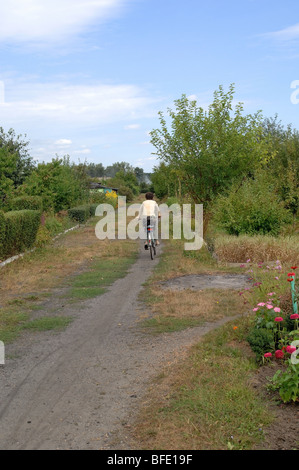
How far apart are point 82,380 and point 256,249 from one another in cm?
793

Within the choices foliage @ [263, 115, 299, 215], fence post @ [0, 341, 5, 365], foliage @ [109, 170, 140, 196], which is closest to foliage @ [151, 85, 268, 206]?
foliage @ [263, 115, 299, 215]

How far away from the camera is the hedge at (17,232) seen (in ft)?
45.8

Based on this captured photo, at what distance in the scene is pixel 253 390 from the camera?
4531 mm

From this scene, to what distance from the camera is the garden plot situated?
9.94m

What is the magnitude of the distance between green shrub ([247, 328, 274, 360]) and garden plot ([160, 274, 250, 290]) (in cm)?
417

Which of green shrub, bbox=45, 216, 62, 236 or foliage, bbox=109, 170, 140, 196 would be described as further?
foliage, bbox=109, 170, 140, 196

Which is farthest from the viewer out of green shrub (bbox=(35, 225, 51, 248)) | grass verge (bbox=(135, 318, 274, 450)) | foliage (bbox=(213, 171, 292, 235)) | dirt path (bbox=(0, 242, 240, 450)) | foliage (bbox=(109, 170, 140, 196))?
foliage (bbox=(109, 170, 140, 196))

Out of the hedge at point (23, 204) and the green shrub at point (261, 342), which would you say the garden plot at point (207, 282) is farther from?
the hedge at point (23, 204)

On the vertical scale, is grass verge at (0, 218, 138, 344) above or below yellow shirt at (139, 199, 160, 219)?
below

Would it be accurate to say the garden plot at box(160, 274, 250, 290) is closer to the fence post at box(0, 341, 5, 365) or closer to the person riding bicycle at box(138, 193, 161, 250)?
the person riding bicycle at box(138, 193, 161, 250)

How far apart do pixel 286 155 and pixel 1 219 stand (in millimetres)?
12007

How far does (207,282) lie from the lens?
10.5 m

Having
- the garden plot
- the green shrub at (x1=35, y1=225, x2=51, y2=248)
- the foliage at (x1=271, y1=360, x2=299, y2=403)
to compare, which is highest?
the green shrub at (x1=35, y1=225, x2=51, y2=248)

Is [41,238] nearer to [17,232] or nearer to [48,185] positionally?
[17,232]
